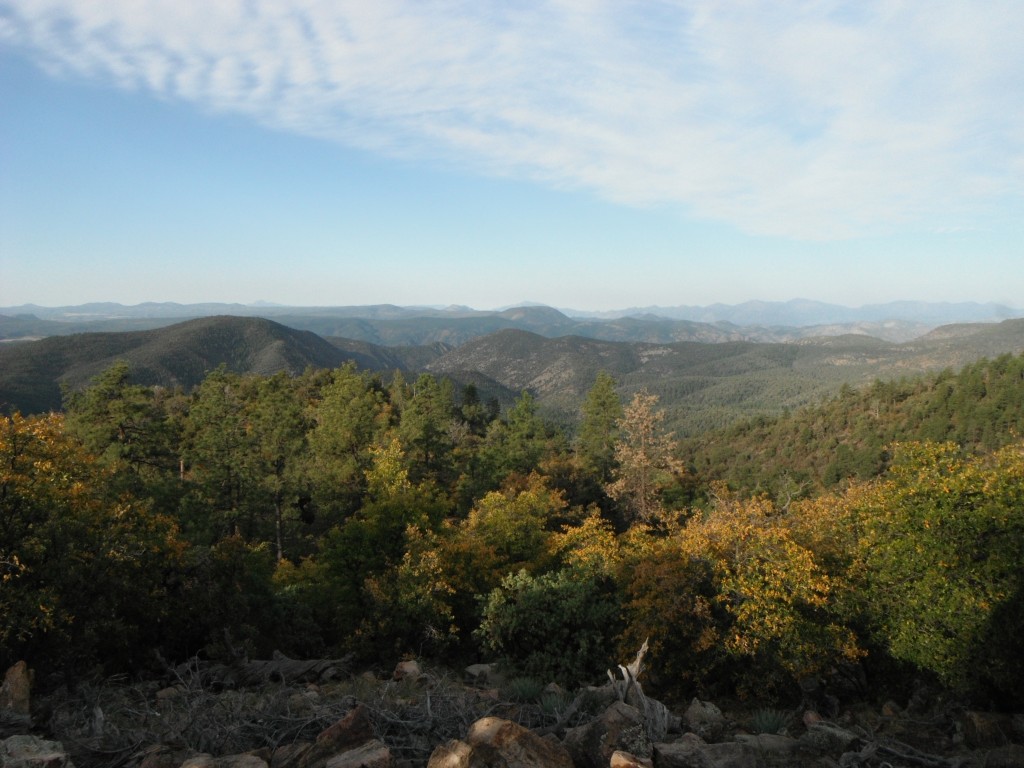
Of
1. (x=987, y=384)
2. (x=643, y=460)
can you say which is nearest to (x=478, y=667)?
(x=643, y=460)

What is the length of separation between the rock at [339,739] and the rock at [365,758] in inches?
12.1

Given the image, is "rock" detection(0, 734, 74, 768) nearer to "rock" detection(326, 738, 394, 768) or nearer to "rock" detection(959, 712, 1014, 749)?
"rock" detection(326, 738, 394, 768)

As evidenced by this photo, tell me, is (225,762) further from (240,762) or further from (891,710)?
(891,710)

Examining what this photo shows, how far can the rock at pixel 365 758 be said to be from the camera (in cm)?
612

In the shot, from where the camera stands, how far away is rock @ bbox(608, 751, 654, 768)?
19.6 feet

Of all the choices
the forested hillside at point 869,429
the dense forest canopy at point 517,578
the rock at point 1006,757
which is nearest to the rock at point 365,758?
the dense forest canopy at point 517,578

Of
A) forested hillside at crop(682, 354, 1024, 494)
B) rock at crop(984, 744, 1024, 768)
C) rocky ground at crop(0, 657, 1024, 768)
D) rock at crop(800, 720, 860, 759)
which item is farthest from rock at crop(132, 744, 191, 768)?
forested hillside at crop(682, 354, 1024, 494)

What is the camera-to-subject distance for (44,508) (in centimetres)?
1246

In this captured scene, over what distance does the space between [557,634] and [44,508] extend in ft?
42.5

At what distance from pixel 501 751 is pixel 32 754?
5384 millimetres

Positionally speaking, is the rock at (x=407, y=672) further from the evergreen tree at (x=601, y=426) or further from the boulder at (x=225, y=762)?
the evergreen tree at (x=601, y=426)

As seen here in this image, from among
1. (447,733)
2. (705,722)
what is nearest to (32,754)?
(447,733)

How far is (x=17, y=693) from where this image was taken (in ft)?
28.5

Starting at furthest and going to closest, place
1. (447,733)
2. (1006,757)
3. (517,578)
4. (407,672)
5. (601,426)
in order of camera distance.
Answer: (601,426), (517,578), (407,672), (447,733), (1006,757)
